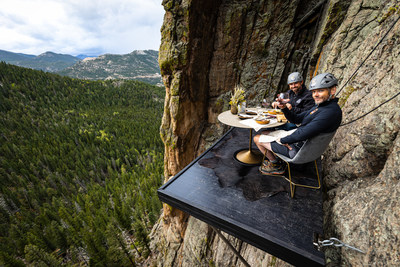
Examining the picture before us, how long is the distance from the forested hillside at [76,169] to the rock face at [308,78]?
62.4ft

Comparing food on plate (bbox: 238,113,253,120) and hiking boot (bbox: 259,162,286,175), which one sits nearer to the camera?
hiking boot (bbox: 259,162,286,175)

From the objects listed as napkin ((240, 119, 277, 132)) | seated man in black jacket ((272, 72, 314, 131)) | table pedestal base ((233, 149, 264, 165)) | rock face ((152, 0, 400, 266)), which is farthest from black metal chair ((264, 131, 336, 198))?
seated man in black jacket ((272, 72, 314, 131))

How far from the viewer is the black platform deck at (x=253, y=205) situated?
2398 mm

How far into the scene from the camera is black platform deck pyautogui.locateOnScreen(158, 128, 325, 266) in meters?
2.40

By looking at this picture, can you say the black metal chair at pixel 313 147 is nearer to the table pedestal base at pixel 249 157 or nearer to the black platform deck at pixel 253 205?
the black platform deck at pixel 253 205

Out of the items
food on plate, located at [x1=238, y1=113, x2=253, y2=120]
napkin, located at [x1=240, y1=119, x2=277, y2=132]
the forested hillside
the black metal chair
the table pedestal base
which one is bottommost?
the forested hillside

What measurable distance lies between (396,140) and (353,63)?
3067mm

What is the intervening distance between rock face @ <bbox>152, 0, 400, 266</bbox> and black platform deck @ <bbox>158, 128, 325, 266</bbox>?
0.55 meters

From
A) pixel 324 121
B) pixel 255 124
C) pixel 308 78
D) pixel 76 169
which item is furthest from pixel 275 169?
pixel 76 169

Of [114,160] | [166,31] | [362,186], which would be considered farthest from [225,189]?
[114,160]

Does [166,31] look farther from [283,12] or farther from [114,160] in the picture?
[114,160]

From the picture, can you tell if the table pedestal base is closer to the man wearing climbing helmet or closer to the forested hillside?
the man wearing climbing helmet

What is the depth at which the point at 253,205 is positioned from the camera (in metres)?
3.09

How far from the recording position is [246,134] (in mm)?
5891
